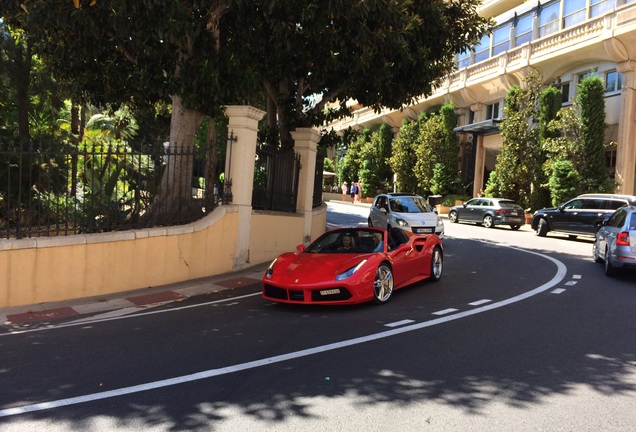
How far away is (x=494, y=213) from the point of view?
24094mm

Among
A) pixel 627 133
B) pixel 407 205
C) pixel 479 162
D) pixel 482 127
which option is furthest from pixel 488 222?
pixel 479 162

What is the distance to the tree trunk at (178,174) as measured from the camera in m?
10.0

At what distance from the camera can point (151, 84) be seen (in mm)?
10820

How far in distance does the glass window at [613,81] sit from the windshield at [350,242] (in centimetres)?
2220

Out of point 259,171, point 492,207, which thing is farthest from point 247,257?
point 492,207

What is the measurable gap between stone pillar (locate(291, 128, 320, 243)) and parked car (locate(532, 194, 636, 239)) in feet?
34.7

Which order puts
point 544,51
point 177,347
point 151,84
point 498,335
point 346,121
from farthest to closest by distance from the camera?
1. point 346,121
2. point 544,51
3. point 151,84
4. point 498,335
5. point 177,347

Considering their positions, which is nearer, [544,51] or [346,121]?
[544,51]

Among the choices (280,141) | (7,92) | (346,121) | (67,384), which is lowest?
(67,384)

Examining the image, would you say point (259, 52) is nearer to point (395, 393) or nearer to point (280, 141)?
point (280, 141)

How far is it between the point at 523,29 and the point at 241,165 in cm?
2629

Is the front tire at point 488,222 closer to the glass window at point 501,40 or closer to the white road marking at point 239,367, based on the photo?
the glass window at point 501,40

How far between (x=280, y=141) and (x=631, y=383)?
11869mm

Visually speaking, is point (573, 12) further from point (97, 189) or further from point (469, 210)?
point (97, 189)
